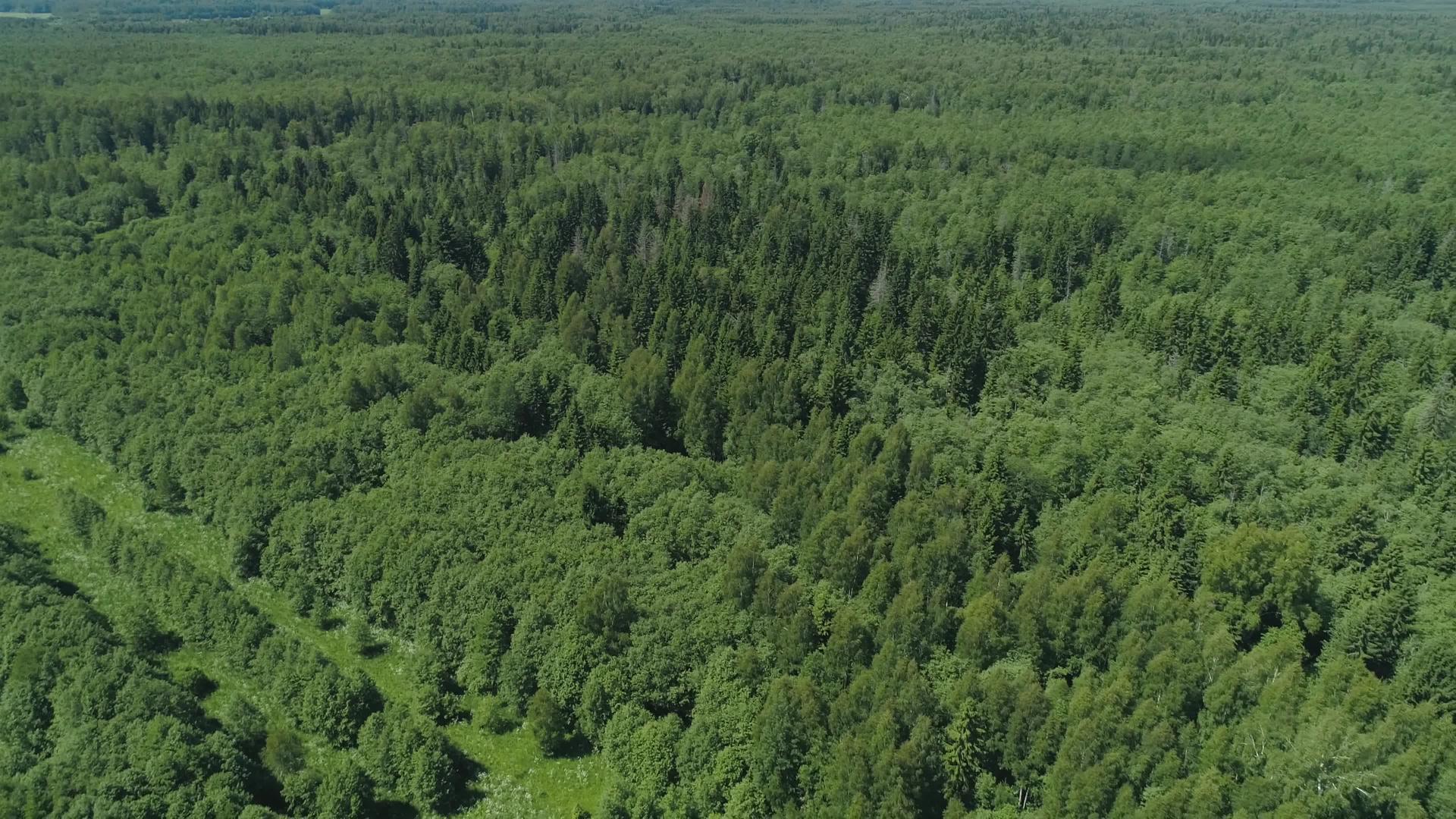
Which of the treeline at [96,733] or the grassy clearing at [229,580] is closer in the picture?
the treeline at [96,733]

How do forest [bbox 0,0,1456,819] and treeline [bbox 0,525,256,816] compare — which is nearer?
treeline [bbox 0,525,256,816]

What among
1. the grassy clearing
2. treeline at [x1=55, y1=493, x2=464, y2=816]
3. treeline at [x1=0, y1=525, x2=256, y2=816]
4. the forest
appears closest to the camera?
treeline at [x1=0, y1=525, x2=256, y2=816]

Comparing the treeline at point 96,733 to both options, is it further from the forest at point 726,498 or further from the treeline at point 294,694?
the treeline at point 294,694

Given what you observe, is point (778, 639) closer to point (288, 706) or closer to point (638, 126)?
point (288, 706)

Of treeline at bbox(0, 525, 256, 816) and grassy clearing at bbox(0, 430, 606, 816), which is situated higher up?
treeline at bbox(0, 525, 256, 816)

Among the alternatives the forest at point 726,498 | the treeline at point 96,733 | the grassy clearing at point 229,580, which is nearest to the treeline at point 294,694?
the forest at point 726,498

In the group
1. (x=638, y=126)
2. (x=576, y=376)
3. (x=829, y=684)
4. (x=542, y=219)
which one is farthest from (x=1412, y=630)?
(x=638, y=126)

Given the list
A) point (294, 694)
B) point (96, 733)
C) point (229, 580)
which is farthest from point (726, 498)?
point (96, 733)

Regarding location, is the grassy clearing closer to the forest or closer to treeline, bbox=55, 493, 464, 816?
the forest

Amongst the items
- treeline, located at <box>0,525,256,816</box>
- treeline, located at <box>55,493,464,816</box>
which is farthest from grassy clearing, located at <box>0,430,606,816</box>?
treeline, located at <box>0,525,256,816</box>
